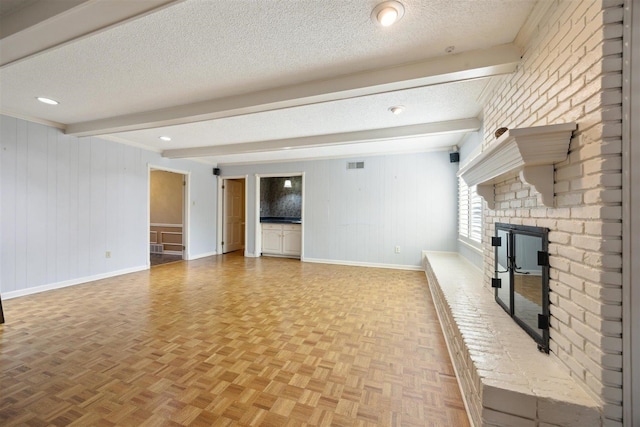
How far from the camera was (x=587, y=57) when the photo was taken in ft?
3.89

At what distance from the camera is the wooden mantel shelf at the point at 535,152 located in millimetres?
1290

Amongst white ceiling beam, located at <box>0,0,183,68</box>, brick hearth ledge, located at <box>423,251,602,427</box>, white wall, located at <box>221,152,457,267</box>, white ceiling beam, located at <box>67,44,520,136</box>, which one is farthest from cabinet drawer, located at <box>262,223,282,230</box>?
white ceiling beam, located at <box>0,0,183,68</box>

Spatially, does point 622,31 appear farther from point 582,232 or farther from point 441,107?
point 441,107

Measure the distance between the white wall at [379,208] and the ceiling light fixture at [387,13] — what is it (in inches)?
149

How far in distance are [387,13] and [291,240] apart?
5386 mm

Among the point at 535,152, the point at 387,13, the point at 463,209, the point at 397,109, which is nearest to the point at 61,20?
the point at 387,13

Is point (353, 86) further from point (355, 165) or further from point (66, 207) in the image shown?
point (66, 207)

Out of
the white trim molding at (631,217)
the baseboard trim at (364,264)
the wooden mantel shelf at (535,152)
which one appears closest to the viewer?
the white trim molding at (631,217)

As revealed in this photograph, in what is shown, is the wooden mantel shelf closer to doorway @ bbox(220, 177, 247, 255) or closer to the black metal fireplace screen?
the black metal fireplace screen

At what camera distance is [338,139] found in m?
4.15

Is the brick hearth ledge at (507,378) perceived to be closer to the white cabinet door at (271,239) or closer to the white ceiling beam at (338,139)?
the white ceiling beam at (338,139)

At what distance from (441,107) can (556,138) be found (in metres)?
1.97

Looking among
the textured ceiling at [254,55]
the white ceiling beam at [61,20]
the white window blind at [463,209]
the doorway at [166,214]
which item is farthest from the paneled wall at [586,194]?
the doorway at [166,214]

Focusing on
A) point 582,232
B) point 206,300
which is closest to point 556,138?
point 582,232
